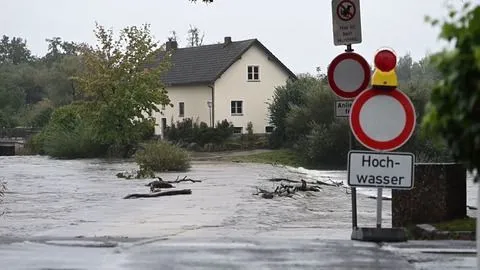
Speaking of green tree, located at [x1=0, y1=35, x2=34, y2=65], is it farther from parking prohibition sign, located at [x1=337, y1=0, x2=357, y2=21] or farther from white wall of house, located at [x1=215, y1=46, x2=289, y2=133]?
parking prohibition sign, located at [x1=337, y1=0, x2=357, y2=21]

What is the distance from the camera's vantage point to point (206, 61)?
72750mm

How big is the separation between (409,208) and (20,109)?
100791mm

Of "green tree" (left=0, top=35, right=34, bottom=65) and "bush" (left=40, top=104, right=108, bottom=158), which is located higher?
"green tree" (left=0, top=35, right=34, bottom=65)

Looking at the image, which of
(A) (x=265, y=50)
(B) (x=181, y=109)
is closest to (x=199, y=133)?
(A) (x=265, y=50)

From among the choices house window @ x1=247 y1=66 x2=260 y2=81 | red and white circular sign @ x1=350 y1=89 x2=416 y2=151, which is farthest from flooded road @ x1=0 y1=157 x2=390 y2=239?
house window @ x1=247 y1=66 x2=260 y2=81

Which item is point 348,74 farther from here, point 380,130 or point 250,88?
point 250,88

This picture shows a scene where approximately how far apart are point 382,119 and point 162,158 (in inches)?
912

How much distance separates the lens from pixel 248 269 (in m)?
8.02

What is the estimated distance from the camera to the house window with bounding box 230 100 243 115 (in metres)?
69.4

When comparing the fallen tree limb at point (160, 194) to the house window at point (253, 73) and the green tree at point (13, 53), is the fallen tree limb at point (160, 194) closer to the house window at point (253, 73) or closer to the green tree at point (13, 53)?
the house window at point (253, 73)

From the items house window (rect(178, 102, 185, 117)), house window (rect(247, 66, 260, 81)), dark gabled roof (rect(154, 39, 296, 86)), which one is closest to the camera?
dark gabled roof (rect(154, 39, 296, 86))

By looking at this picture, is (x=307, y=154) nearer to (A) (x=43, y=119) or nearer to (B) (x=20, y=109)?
(A) (x=43, y=119)

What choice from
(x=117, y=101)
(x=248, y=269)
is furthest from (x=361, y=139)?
(x=117, y=101)

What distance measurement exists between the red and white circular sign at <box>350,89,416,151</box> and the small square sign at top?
1262 millimetres
